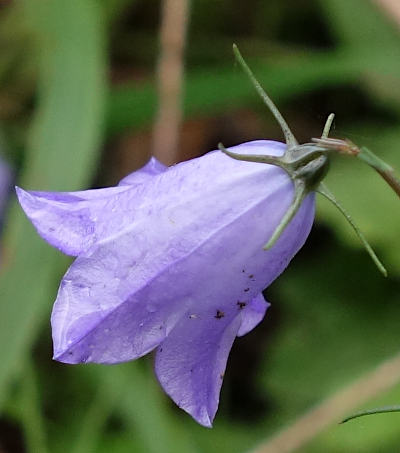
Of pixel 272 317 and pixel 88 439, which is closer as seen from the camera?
pixel 88 439

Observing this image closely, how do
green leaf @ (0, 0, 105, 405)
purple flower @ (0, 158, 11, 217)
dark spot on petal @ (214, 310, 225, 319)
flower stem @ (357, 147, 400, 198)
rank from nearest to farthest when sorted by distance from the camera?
flower stem @ (357, 147, 400, 198), dark spot on petal @ (214, 310, 225, 319), green leaf @ (0, 0, 105, 405), purple flower @ (0, 158, 11, 217)

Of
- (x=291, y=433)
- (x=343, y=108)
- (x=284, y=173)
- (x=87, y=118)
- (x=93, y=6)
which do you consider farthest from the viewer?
(x=343, y=108)

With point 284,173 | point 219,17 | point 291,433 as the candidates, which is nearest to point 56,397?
point 291,433

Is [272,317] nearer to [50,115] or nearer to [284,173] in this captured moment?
[50,115]

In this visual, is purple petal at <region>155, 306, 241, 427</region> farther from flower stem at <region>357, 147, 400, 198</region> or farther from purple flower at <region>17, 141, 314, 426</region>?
flower stem at <region>357, 147, 400, 198</region>

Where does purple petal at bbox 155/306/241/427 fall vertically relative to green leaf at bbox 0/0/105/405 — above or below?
above

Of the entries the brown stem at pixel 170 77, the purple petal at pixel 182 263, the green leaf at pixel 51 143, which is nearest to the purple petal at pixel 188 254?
the purple petal at pixel 182 263

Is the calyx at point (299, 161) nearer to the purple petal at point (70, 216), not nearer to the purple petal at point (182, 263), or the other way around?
the purple petal at point (182, 263)

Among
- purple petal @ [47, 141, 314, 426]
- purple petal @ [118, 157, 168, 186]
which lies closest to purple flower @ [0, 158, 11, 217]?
purple petal @ [118, 157, 168, 186]
